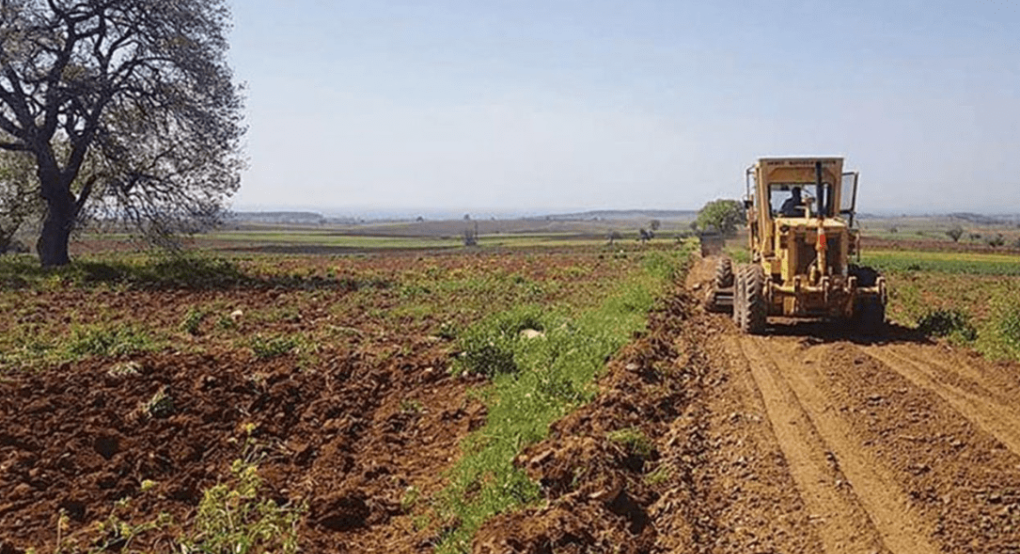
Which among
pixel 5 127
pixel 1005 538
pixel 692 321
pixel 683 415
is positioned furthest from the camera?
pixel 5 127

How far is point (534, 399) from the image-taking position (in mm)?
8367

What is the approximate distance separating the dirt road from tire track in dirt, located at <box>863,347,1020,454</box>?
0.09 feet

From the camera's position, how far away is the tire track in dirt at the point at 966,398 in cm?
743

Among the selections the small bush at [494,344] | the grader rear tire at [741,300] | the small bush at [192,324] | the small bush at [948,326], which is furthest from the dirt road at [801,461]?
the small bush at [192,324]

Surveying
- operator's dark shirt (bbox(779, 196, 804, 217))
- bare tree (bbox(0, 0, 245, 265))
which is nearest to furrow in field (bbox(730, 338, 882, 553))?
operator's dark shirt (bbox(779, 196, 804, 217))

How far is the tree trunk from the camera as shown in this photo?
917 inches

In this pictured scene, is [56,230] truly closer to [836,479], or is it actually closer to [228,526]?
[228,526]

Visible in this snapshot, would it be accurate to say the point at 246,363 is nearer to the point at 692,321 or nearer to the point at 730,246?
the point at 692,321

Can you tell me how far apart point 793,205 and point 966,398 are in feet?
20.4

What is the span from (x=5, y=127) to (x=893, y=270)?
1361 inches

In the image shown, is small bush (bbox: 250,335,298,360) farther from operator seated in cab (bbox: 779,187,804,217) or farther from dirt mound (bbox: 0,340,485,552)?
operator seated in cab (bbox: 779,187,804,217)

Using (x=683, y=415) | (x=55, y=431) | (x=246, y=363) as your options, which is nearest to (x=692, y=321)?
(x=683, y=415)

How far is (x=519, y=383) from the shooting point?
920cm

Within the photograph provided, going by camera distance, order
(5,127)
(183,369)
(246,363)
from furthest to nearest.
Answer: (5,127), (246,363), (183,369)
